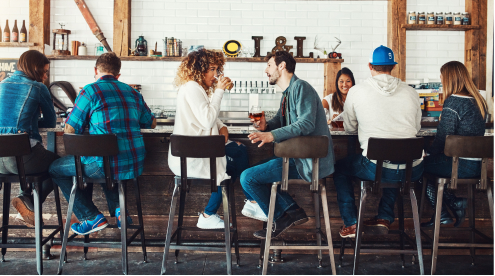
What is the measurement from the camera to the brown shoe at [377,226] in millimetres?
2549

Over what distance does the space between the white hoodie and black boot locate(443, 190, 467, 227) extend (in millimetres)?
557

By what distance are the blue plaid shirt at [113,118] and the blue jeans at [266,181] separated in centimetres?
75

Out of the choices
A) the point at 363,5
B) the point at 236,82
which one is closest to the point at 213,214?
the point at 236,82

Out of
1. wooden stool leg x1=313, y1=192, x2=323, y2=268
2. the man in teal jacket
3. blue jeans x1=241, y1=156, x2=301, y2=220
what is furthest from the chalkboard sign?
wooden stool leg x1=313, y1=192, x2=323, y2=268

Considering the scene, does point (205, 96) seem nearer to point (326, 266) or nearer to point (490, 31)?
point (326, 266)

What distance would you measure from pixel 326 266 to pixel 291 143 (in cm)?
107

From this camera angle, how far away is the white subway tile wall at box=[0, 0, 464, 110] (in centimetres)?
555

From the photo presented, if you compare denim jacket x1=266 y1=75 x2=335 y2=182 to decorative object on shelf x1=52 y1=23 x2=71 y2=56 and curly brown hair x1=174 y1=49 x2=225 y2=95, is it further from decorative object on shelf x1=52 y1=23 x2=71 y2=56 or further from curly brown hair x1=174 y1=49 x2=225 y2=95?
decorative object on shelf x1=52 y1=23 x2=71 y2=56

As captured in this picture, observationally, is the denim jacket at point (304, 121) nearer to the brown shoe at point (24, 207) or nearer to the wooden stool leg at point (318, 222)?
the wooden stool leg at point (318, 222)

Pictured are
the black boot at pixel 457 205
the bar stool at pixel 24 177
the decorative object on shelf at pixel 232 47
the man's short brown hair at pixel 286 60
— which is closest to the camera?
the bar stool at pixel 24 177

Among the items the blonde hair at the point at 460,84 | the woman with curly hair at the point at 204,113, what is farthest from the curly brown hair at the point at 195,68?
the blonde hair at the point at 460,84

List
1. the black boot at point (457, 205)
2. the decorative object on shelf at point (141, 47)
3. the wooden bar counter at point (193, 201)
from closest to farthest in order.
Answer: the black boot at point (457, 205) → the wooden bar counter at point (193, 201) → the decorative object on shelf at point (141, 47)

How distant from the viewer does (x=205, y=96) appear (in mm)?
2461

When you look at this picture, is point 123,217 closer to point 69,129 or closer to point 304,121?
point 69,129
